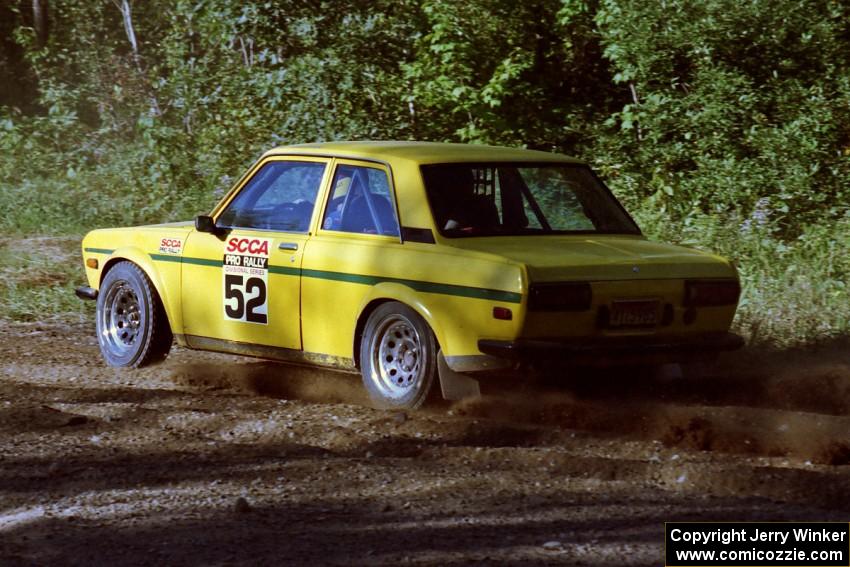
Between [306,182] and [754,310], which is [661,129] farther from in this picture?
[306,182]

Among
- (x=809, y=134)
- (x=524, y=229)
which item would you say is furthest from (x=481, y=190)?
(x=809, y=134)

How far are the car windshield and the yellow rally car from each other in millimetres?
10

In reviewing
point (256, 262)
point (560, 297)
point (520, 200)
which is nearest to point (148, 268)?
point (256, 262)

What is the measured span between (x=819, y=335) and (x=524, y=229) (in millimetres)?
3098

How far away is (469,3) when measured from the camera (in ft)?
47.8

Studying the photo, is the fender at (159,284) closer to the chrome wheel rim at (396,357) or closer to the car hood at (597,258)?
the chrome wheel rim at (396,357)

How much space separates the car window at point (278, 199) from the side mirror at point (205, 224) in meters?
0.11

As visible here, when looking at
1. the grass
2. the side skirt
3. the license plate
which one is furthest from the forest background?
the side skirt

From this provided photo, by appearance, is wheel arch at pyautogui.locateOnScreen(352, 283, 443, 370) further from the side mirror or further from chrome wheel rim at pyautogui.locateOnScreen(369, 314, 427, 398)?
the side mirror

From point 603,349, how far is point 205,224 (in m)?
2.77

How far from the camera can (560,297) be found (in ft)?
23.0

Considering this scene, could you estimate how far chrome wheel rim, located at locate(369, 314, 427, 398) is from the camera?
758 cm

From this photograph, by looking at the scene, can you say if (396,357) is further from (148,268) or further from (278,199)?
(148,268)

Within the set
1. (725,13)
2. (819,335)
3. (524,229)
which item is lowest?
(819,335)
